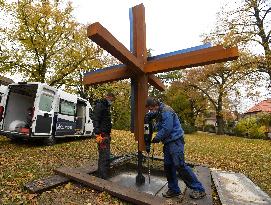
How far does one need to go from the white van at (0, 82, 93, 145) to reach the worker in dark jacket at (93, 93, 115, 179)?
447 cm

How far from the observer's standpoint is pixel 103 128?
229 inches

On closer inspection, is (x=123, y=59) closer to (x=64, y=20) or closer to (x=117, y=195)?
(x=117, y=195)

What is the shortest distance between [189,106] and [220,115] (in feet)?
14.4

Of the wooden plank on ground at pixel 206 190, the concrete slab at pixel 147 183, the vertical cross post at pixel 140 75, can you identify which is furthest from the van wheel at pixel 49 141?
the wooden plank on ground at pixel 206 190

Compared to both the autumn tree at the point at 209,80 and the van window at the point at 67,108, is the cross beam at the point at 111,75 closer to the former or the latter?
the van window at the point at 67,108

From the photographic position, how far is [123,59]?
4.75m

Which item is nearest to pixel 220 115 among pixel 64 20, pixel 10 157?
pixel 64 20

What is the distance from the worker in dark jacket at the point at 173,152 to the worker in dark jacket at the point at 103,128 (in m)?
1.26

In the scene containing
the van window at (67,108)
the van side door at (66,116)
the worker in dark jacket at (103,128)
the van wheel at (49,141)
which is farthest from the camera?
the van window at (67,108)

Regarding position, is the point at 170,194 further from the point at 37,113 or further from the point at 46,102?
the point at 46,102

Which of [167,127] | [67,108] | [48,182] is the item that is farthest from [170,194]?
[67,108]

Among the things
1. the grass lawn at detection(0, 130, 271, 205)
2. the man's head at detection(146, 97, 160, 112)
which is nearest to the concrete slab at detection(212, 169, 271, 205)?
the grass lawn at detection(0, 130, 271, 205)

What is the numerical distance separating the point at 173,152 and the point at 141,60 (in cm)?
197

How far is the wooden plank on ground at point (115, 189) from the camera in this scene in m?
4.30
